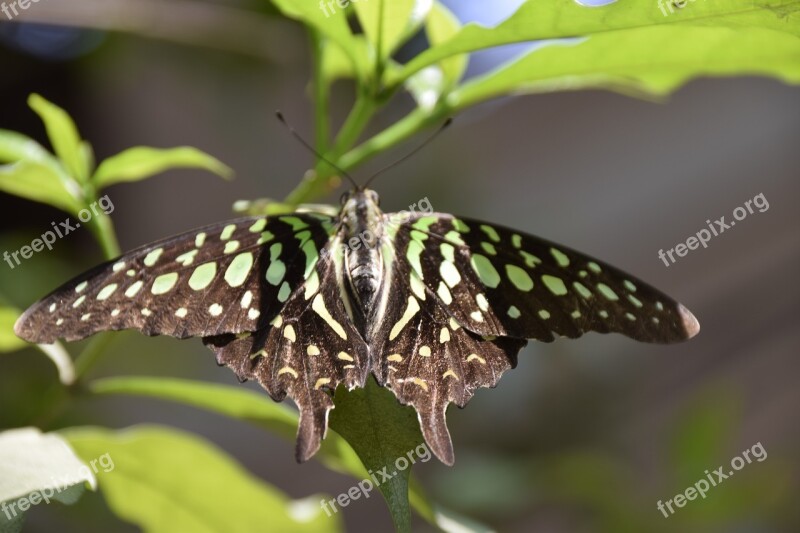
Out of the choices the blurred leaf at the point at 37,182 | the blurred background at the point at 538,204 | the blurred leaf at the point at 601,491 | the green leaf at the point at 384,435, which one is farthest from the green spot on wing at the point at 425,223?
the blurred background at the point at 538,204

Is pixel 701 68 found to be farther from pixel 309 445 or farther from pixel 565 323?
pixel 309 445

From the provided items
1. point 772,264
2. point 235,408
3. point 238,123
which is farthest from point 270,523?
point 772,264

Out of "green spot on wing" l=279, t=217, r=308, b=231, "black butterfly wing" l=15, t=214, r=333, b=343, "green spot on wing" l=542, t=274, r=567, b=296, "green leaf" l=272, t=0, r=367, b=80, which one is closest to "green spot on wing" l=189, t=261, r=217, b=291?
"black butterfly wing" l=15, t=214, r=333, b=343

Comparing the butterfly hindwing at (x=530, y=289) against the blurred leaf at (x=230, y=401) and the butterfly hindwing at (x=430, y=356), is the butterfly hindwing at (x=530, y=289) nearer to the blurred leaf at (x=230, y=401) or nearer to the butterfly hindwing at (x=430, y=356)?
the butterfly hindwing at (x=430, y=356)

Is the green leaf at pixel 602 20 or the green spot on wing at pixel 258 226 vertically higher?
the green spot on wing at pixel 258 226

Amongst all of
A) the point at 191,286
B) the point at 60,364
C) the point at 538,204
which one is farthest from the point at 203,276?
the point at 538,204

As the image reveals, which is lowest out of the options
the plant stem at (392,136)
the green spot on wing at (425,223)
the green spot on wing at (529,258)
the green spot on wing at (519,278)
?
the green spot on wing at (519,278)
